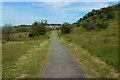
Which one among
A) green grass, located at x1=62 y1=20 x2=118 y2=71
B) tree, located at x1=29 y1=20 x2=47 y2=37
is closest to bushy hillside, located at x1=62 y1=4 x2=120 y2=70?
green grass, located at x1=62 y1=20 x2=118 y2=71

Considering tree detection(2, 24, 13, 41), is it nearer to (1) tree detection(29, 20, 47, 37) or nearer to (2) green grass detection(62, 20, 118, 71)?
(1) tree detection(29, 20, 47, 37)

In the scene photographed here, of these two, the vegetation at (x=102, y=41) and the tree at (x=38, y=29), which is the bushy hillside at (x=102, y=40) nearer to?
the vegetation at (x=102, y=41)

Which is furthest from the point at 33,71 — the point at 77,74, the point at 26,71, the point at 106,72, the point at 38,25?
the point at 38,25

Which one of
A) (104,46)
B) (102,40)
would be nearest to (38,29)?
(102,40)

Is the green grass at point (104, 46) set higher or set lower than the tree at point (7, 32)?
lower

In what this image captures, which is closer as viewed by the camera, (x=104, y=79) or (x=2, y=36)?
(x=104, y=79)

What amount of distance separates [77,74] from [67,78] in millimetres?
1047

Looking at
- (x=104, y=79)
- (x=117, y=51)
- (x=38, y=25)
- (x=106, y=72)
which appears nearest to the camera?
(x=104, y=79)

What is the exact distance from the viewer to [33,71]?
1277 centimetres

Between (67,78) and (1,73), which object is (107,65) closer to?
(67,78)

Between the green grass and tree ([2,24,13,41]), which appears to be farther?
tree ([2,24,13,41])

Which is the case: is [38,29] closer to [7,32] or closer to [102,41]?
[7,32]

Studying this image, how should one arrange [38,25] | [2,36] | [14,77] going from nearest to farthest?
[14,77], [2,36], [38,25]

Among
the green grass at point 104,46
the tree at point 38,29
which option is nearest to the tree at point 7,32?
the tree at point 38,29
